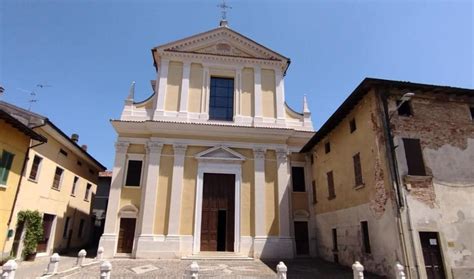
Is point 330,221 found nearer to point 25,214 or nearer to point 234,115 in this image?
point 234,115

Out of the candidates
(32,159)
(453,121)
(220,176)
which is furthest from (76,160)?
(453,121)

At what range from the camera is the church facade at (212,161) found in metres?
16.1

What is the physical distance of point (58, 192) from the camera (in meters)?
17.6

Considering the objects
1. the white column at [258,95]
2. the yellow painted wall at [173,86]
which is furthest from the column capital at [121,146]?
the white column at [258,95]

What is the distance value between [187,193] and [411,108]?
1190cm

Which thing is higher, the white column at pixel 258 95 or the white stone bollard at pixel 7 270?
the white column at pixel 258 95

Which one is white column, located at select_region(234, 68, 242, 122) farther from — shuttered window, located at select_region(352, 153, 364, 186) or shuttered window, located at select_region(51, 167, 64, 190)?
shuttered window, located at select_region(51, 167, 64, 190)

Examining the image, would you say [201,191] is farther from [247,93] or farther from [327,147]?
[327,147]

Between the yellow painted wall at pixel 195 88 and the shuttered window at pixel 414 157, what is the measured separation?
12.3m

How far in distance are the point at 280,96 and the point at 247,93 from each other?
227cm

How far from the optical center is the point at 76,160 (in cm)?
2036

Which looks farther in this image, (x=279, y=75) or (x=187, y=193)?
(x=279, y=75)

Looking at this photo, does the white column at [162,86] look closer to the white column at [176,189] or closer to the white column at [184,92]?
the white column at [184,92]

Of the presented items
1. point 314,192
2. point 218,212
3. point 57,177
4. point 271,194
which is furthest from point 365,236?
point 57,177
